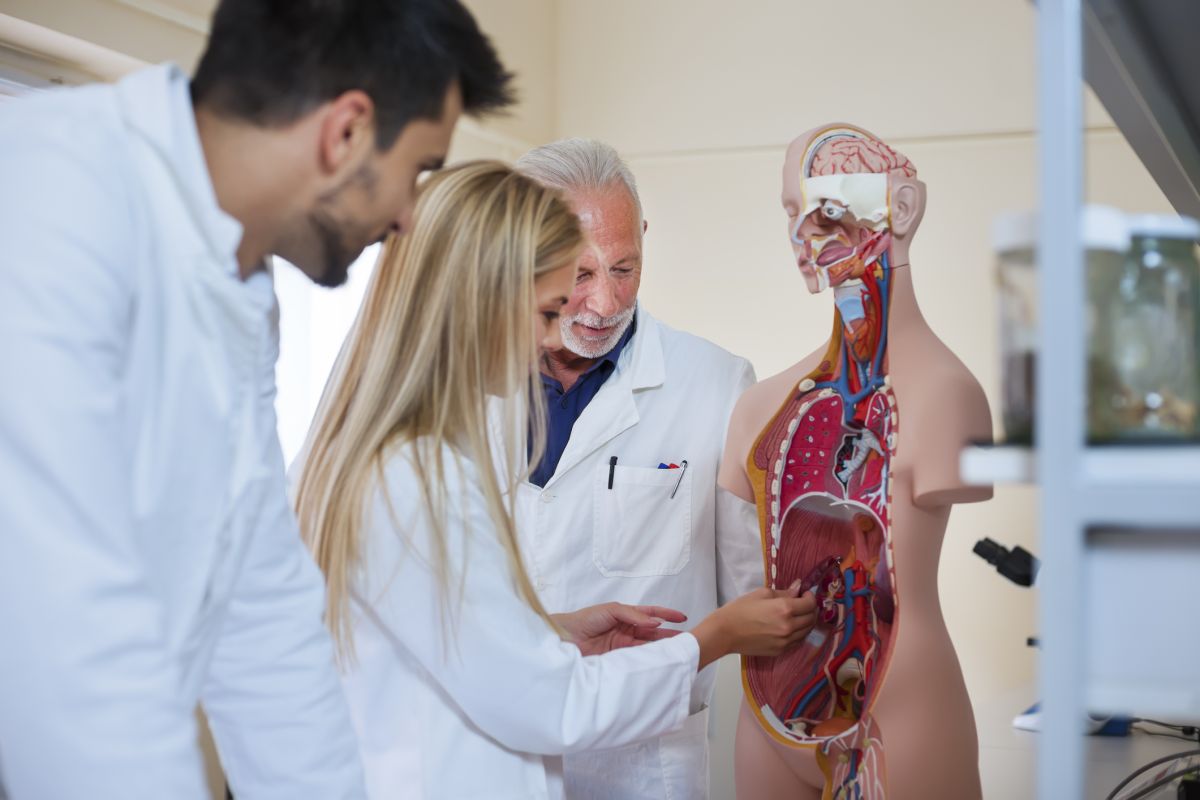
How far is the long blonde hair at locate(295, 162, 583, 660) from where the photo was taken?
1.57 meters

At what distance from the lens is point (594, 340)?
2.62m

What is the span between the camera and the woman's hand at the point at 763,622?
1.94 m

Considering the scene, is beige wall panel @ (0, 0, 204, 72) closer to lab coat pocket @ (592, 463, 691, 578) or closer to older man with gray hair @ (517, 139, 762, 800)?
older man with gray hair @ (517, 139, 762, 800)

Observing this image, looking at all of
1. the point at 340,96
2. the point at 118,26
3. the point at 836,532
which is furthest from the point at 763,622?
the point at 118,26

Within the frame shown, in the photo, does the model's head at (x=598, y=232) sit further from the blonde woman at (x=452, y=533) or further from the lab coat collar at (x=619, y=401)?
the blonde woman at (x=452, y=533)

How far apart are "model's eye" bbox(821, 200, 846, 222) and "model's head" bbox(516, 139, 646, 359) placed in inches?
24.7

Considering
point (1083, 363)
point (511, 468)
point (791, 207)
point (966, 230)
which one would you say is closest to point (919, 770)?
point (511, 468)

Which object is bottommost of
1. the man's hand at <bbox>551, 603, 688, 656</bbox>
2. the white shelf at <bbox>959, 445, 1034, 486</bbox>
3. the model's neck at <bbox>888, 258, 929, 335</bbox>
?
the man's hand at <bbox>551, 603, 688, 656</bbox>

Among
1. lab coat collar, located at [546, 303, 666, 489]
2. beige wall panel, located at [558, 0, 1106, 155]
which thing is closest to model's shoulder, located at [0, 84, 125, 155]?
lab coat collar, located at [546, 303, 666, 489]

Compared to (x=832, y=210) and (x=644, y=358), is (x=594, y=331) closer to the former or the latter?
(x=644, y=358)

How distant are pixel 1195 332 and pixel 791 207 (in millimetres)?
1047

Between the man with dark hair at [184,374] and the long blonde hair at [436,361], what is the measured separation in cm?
13

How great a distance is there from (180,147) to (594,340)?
4.98 ft

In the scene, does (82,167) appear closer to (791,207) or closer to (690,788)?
(791,207)
